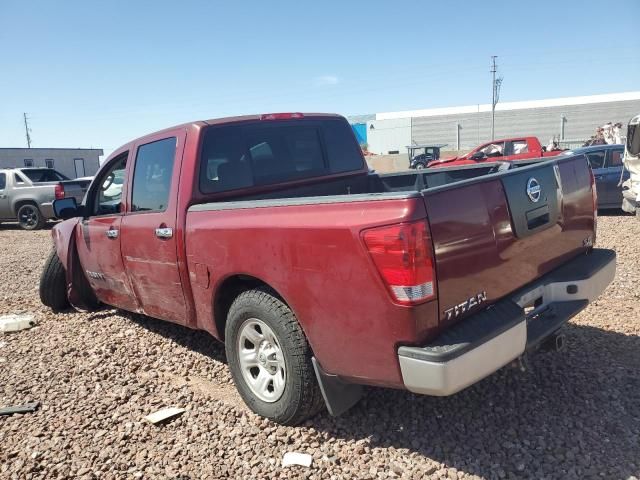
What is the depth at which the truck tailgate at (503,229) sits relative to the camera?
2309 millimetres

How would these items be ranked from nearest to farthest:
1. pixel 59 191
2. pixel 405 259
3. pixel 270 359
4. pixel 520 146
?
1. pixel 405 259
2. pixel 270 359
3. pixel 59 191
4. pixel 520 146

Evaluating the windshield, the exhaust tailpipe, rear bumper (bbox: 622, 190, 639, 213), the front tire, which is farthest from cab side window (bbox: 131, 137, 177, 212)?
the windshield

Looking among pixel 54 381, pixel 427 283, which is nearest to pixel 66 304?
pixel 54 381

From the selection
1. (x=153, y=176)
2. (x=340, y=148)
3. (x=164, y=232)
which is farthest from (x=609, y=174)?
(x=164, y=232)

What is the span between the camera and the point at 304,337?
9.11 ft

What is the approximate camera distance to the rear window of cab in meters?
3.57

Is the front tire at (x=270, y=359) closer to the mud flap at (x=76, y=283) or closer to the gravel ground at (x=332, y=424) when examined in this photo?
the gravel ground at (x=332, y=424)

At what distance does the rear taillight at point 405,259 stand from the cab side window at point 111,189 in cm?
289

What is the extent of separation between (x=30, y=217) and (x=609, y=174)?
49.9ft

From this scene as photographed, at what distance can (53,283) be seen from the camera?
221 inches

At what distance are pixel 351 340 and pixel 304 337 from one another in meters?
0.41

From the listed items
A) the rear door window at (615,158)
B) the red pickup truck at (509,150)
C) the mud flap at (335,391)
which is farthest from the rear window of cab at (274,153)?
the red pickup truck at (509,150)

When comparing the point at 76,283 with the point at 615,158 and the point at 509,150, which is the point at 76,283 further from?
the point at 509,150

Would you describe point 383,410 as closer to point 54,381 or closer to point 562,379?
point 562,379
